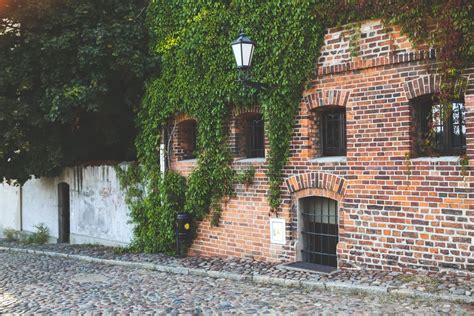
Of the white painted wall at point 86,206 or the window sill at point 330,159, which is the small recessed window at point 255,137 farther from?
the white painted wall at point 86,206

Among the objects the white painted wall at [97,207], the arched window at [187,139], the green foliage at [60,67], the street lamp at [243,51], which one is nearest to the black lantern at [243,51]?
the street lamp at [243,51]

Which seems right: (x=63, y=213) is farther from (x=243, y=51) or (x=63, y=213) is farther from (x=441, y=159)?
(x=441, y=159)

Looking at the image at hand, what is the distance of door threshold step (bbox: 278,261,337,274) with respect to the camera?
28.7 ft

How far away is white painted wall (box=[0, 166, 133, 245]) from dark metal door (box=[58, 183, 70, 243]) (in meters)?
0.16

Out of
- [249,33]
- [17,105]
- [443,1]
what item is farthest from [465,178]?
[17,105]

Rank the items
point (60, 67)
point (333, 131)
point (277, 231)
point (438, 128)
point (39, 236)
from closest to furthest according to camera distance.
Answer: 1. point (438, 128)
2. point (333, 131)
3. point (277, 231)
4. point (60, 67)
5. point (39, 236)

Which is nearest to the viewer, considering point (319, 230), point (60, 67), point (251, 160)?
point (319, 230)

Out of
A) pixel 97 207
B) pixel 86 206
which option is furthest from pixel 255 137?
pixel 86 206

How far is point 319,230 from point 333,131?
1858 mm

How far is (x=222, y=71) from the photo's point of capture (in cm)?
1052

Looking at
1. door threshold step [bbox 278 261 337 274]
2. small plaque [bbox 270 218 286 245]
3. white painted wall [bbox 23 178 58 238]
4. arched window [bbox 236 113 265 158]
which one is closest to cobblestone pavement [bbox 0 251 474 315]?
door threshold step [bbox 278 261 337 274]

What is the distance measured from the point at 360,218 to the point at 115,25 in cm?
766

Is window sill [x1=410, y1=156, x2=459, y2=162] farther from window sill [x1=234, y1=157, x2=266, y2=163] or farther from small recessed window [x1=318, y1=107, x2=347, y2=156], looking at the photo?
window sill [x1=234, y1=157, x2=266, y2=163]

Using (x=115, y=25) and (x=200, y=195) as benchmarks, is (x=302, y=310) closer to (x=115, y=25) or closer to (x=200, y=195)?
(x=200, y=195)
